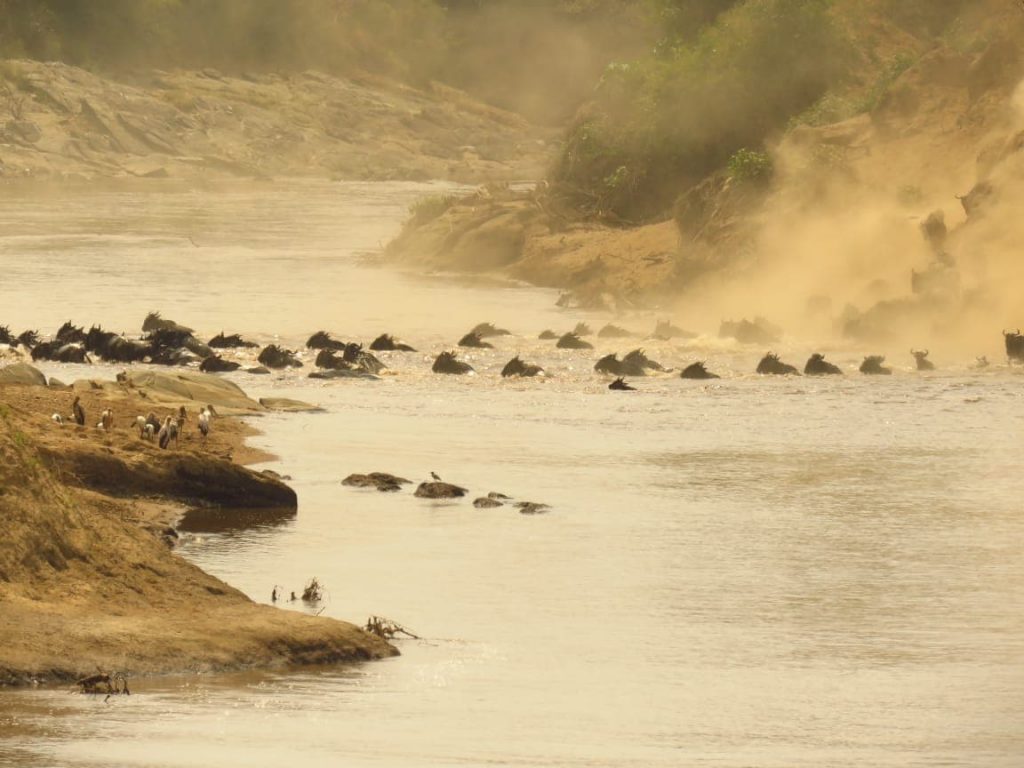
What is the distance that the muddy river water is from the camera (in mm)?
13305

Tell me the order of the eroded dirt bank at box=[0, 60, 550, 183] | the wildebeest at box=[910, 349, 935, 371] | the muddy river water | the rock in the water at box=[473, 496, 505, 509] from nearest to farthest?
1. the muddy river water
2. the rock in the water at box=[473, 496, 505, 509]
3. the wildebeest at box=[910, 349, 935, 371]
4. the eroded dirt bank at box=[0, 60, 550, 183]

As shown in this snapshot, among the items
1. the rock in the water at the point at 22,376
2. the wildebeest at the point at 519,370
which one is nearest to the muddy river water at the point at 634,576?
the wildebeest at the point at 519,370

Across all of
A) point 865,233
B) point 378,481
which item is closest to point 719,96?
point 865,233

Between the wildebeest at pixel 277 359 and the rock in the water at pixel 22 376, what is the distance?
7475 mm

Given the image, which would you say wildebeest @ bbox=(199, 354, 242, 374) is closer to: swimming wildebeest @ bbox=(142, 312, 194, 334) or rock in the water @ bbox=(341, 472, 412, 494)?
swimming wildebeest @ bbox=(142, 312, 194, 334)

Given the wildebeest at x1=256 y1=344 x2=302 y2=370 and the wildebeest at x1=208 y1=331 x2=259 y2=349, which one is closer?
the wildebeest at x1=256 y1=344 x2=302 y2=370

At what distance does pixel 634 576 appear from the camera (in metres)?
19.8

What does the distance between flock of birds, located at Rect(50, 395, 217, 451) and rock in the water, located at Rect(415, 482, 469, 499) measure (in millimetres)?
2998

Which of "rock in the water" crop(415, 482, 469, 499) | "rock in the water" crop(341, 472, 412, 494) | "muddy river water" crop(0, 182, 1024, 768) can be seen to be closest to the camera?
"muddy river water" crop(0, 182, 1024, 768)

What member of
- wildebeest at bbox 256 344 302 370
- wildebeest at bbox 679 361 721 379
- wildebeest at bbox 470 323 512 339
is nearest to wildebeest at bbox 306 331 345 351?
wildebeest at bbox 256 344 302 370

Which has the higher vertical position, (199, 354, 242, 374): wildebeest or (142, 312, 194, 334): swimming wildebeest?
(142, 312, 194, 334): swimming wildebeest

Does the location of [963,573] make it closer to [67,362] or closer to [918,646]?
[918,646]

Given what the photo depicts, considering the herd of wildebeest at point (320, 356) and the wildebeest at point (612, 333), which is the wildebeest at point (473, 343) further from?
the wildebeest at point (612, 333)

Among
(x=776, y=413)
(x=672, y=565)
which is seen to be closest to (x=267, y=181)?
(x=776, y=413)
